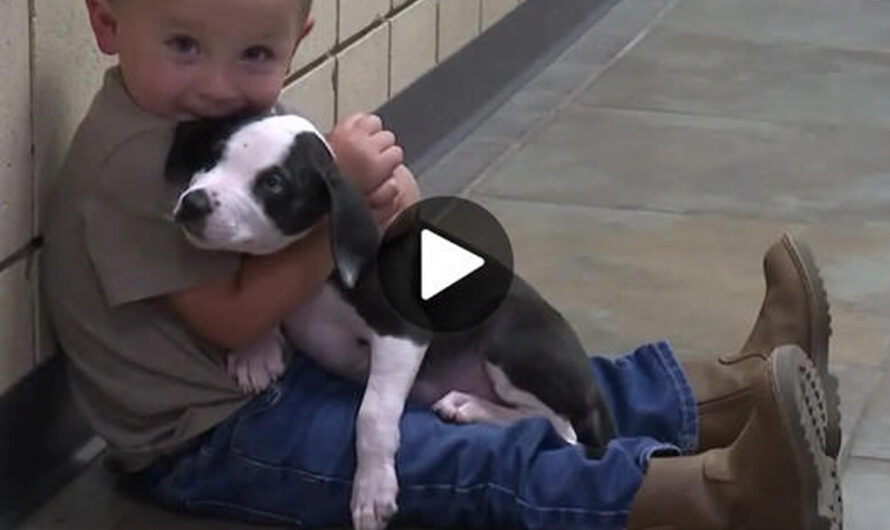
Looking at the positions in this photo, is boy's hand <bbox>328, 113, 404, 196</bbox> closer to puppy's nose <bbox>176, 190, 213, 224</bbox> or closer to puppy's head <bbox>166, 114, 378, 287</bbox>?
puppy's head <bbox>166, 114, 378, 287</bbox>

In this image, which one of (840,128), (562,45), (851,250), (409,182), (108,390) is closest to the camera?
(108,390)

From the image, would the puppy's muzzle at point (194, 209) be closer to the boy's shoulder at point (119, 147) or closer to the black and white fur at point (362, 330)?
the black and white fur at point (362, 330)

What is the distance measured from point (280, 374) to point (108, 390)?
0.73 feet

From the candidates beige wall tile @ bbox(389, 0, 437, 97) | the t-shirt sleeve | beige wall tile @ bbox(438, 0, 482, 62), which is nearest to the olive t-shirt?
the t-shirt sleeve

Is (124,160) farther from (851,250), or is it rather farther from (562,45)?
(562,45)

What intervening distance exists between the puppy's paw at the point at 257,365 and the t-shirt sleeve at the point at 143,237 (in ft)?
0.42

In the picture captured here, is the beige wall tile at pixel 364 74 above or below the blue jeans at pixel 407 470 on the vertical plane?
below

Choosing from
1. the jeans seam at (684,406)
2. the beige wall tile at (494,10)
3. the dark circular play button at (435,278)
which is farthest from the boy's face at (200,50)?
the beige wall tile at (494,10)

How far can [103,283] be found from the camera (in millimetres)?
2566

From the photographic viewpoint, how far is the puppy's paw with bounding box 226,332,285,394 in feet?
8.62

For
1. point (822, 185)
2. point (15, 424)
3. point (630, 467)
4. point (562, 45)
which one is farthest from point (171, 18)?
point (562, 45)

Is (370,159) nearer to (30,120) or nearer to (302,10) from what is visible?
(302,10)

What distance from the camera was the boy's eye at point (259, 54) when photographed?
2.57m

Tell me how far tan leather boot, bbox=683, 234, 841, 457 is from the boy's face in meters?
0.76
